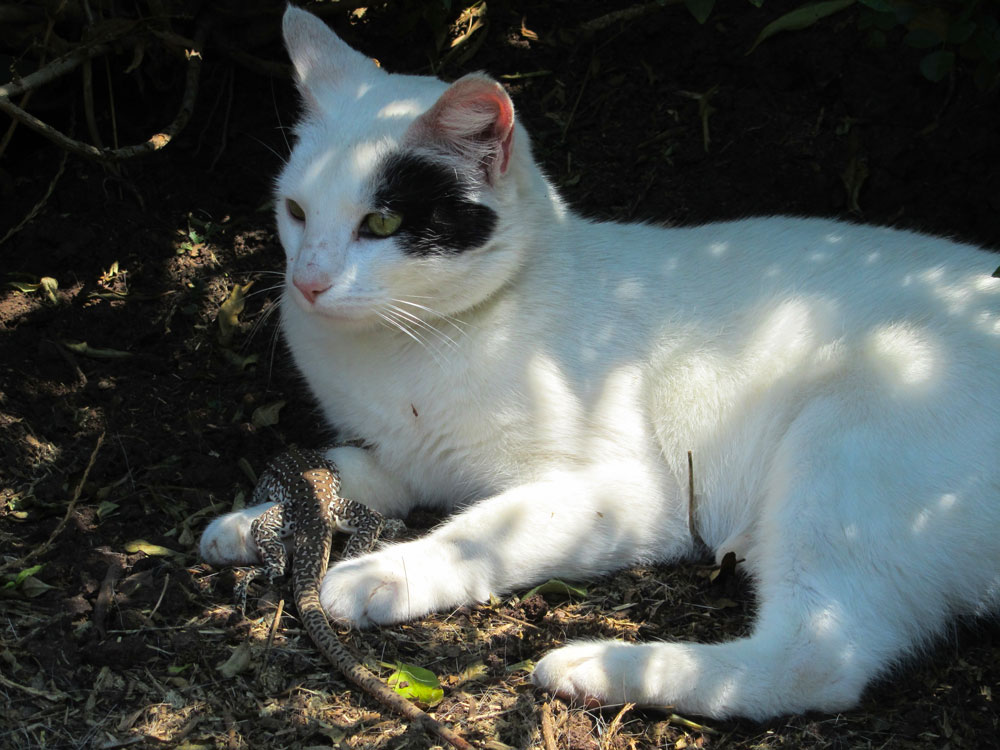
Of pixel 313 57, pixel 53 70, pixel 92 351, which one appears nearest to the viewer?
pixel 313 57

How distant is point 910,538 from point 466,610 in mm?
1308

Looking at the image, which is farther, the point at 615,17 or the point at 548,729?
the point at 615,17

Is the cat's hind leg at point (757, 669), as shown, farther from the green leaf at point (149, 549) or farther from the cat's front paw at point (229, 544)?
the green leaf at point (149, 549)

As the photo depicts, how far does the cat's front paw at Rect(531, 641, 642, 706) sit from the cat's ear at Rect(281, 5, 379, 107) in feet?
6.59

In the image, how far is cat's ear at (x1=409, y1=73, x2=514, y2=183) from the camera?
2.87 m

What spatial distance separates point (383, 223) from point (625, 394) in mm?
987

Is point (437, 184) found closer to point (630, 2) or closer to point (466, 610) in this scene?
point (466, 610)

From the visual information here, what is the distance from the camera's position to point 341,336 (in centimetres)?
334

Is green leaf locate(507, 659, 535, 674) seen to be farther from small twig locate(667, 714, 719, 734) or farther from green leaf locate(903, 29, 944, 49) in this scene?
green leaf locate(903, 29, 944, 49)

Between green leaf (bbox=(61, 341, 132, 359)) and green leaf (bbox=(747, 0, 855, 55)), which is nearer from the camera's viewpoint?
green leaf (bbox=(747, 0, 855, 55))

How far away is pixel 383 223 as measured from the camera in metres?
2.96

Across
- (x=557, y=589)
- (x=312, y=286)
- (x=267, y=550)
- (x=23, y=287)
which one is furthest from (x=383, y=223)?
(x=23, y=287)

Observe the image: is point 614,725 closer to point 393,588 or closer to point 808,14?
point 393,588

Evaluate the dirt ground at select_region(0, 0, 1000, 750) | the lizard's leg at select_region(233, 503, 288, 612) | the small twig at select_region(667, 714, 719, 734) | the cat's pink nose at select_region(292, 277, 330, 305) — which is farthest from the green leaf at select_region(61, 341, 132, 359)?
the small twig at select_region(667, 714, 719, 734)
